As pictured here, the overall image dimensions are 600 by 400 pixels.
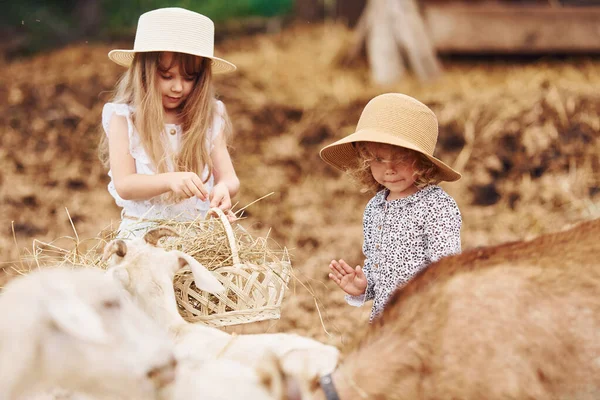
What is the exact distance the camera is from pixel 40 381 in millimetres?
2203

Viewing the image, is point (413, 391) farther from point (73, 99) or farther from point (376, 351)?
point (73, 99)

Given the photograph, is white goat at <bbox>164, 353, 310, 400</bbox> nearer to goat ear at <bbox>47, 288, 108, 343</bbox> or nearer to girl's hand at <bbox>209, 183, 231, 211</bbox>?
goat ear at <bbox>47, 288, 108, 343</bbox>

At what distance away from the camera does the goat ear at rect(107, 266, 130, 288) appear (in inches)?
103

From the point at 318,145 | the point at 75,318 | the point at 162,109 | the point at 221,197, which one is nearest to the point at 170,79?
the point at 162,109

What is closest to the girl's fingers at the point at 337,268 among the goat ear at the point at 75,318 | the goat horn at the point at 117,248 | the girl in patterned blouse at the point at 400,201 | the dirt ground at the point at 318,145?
the girl in patterned blouse at the point at 400,201

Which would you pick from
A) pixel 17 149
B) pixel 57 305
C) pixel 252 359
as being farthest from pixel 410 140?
pixel 17 149

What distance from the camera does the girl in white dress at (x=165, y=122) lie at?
3354mm

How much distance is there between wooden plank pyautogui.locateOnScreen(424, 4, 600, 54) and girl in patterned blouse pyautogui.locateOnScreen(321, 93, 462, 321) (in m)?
4.77

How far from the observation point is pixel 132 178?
3379 millimetres

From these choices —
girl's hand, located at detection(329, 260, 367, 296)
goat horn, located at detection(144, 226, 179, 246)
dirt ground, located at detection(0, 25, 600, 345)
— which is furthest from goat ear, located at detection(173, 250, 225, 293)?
dirt ground, located at detection(0, 25, 600, 345)

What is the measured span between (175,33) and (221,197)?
0.70m

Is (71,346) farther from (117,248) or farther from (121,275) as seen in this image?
(117,248)

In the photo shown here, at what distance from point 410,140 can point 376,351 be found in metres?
0.87

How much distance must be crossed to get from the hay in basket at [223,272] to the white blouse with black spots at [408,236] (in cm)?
36
